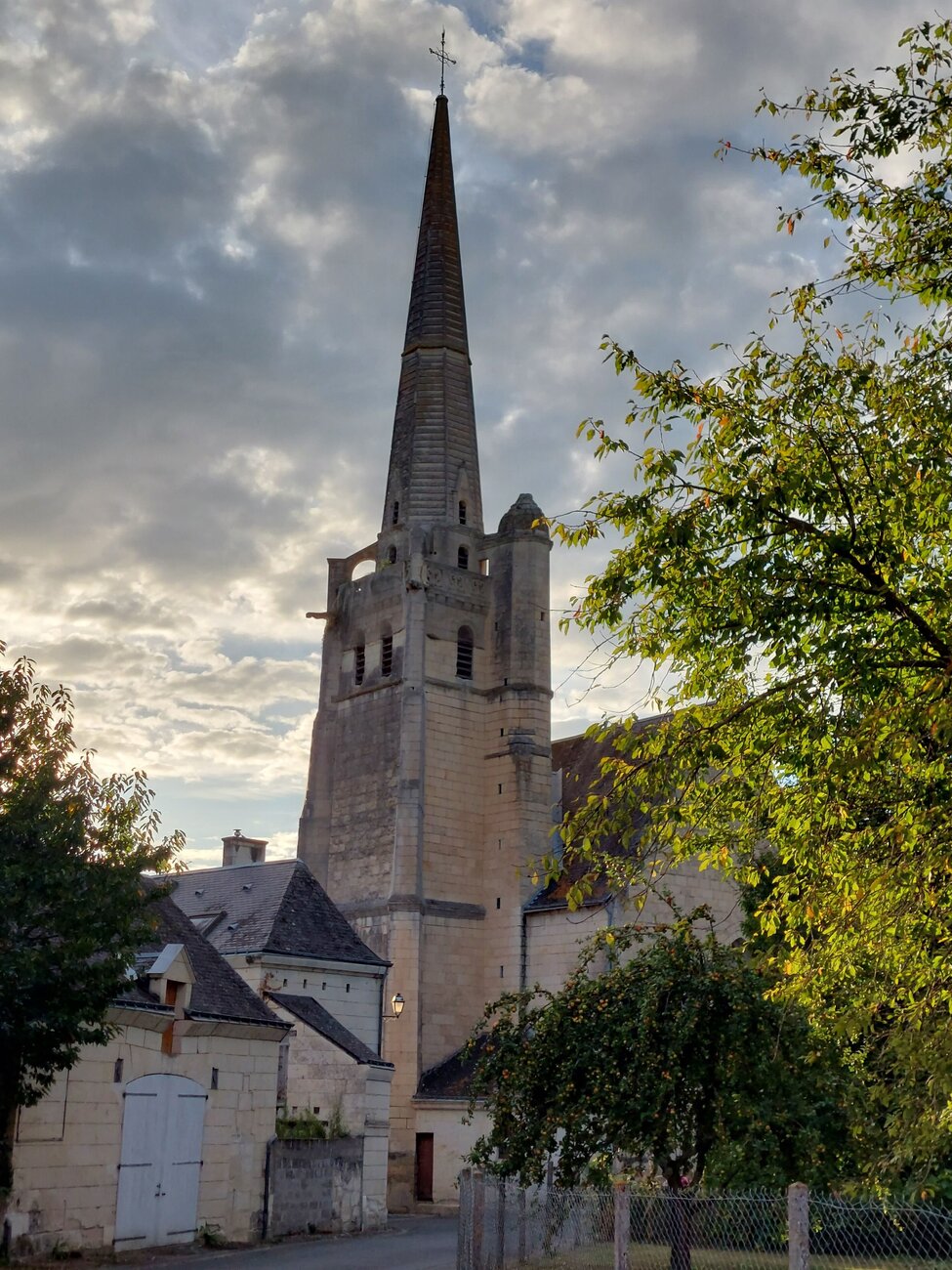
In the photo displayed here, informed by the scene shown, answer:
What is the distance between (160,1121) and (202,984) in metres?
3.12

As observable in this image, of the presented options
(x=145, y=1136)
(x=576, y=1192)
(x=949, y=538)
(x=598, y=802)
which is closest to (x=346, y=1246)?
(x=145, y=1136)

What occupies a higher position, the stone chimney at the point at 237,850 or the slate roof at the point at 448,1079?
the stone chimney at the point at 237,850

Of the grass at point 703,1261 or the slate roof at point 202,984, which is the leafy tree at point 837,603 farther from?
the slate roof at point 202,984

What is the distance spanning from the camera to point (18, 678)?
59.6 ft

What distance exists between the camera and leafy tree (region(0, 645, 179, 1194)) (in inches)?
659

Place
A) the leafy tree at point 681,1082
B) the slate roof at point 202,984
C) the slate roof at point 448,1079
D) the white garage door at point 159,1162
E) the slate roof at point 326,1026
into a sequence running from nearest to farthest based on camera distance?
the leafy tree at point 681,1082
the white garage door at point 159,1162
the slate roof at point 202,984
the slate roof at point 326,1026
the slate roof at point 448,1079

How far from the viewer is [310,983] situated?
35.8 m

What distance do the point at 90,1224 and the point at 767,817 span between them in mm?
12726

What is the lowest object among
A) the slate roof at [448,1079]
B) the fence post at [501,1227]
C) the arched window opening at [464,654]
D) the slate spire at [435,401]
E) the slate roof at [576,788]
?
the fence post at [501,1227]

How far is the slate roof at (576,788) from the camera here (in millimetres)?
42500

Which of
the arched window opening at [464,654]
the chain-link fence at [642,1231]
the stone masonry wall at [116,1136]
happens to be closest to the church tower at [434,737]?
the arched window opening at [464,654]

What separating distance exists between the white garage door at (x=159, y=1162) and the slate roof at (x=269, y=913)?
1171 centimetres

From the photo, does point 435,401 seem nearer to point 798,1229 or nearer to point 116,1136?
point 116,1136

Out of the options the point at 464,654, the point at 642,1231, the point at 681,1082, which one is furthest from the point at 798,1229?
the point at 464,654
